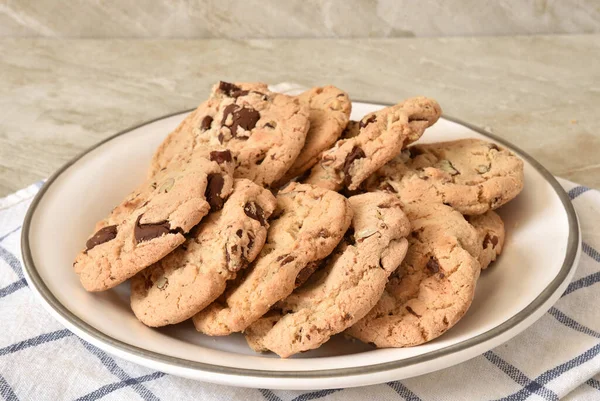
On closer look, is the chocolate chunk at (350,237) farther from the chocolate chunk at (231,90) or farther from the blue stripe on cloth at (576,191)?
the blue stripe on cloth at (576,191)

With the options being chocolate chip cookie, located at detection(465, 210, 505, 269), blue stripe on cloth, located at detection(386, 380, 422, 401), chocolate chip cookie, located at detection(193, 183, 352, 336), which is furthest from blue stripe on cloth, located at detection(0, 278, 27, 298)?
chocolate chip cookie, located at detection(465, 210, 505, 269)

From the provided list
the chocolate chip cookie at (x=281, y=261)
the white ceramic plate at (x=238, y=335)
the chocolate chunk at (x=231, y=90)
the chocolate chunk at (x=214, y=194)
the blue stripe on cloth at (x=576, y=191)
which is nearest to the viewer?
the white ceramic plate at (x=238, y=335)

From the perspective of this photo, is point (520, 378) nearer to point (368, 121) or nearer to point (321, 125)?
point (368, 121)

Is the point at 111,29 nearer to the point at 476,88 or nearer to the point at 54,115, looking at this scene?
the point at 54,115

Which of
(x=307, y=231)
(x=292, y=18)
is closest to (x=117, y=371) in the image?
(x=307, y=231)

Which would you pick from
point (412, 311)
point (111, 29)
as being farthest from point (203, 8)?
point (412, 311)

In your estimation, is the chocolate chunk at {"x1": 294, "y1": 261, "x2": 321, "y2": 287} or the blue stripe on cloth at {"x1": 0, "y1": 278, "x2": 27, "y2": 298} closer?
the chocolate chunk at {"x1": 294, "y1": 261, "x2": 321, "y2": 287}

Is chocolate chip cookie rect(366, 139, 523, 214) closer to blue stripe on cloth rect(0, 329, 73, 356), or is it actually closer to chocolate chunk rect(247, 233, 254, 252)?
chocolate chunk rect(247, 233, 254, 252)

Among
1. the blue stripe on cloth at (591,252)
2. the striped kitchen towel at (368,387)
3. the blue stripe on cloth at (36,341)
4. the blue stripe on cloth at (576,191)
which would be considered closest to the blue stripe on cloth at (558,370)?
the striped kitchen towel at (368,387)
